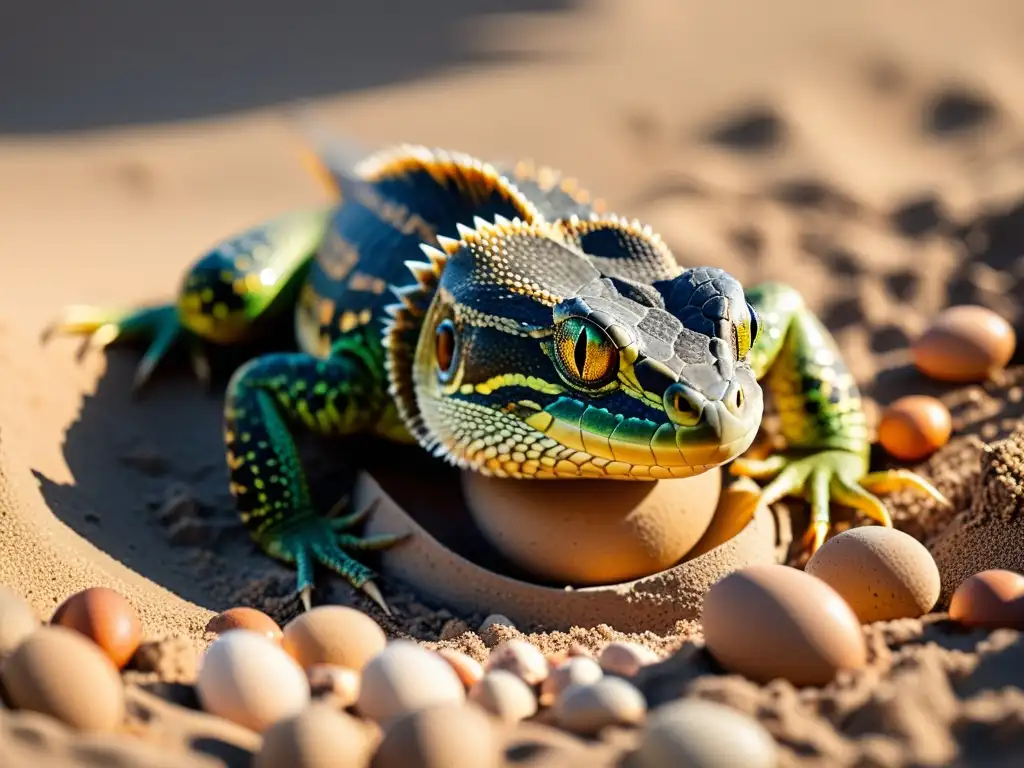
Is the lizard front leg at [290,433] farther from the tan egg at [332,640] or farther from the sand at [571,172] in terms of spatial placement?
the tan egg at [332,640]

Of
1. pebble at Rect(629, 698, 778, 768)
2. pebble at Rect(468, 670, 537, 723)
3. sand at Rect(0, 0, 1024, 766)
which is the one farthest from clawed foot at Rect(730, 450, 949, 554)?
pebble at Rect(629, 698, 778, 768)

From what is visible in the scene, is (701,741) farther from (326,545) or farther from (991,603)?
(326,545)

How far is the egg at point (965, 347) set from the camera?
466cm

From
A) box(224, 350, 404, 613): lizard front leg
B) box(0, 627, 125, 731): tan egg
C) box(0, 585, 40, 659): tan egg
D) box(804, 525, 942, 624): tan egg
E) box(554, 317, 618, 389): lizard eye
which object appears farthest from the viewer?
box(224, 350, 404, 613): lizard front leg

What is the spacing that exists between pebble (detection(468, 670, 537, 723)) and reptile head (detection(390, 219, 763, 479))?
0.88 meters

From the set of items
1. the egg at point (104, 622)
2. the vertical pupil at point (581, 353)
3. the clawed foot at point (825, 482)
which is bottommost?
the clawed foot at point (825, 482)

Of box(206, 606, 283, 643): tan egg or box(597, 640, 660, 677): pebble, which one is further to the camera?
box(206, 606, 283, 643): tan egg

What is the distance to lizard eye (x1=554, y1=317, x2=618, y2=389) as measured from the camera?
3.38m

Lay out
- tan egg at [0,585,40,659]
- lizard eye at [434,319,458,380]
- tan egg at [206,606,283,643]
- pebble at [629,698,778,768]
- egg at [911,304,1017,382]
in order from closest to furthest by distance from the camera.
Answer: pebble at [629,698,778,768] < tan egg at [0,585,40,659] < tan egg at [206,606,283,643] < lizard eye at [434,319,458,380] < egg at [911,304,1017,382]

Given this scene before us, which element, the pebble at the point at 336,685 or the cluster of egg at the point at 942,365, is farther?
the cluster of egg at the point at 942,365

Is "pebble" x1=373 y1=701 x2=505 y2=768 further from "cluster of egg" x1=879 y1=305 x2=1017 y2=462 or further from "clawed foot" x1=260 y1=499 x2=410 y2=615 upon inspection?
"cluster of egg" x1=879 y1=305 x2=1017 y2=462

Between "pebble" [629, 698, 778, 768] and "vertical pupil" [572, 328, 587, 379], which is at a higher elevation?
"vertical pupil" [572, 328, 587, 379]

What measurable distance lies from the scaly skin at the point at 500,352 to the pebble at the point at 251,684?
3.84 ft

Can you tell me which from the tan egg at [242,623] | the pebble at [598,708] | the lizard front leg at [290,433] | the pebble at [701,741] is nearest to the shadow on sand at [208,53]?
the lizard front leg at [290,433]
